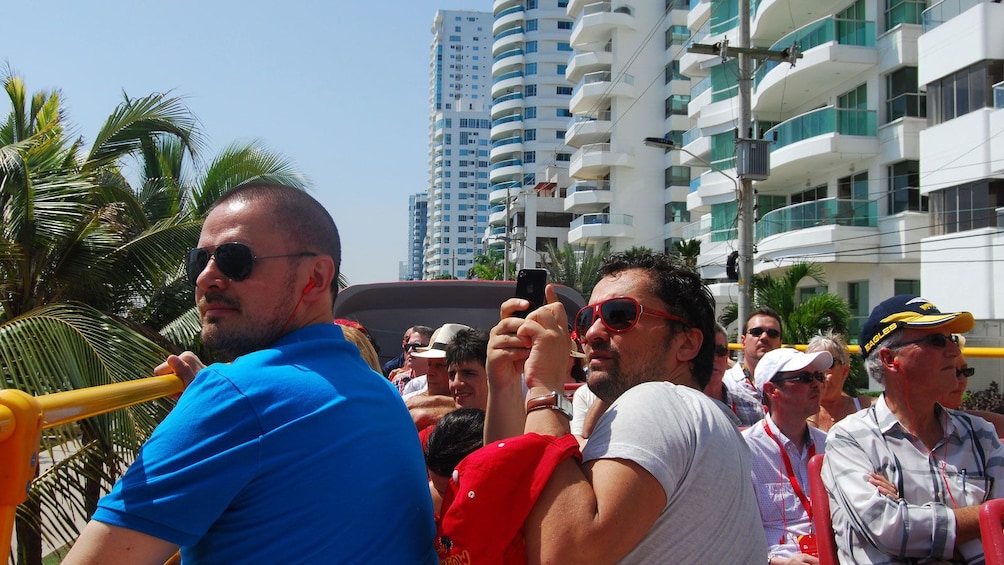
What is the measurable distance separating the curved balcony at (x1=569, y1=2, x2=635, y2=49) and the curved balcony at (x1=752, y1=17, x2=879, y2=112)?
2921 cm

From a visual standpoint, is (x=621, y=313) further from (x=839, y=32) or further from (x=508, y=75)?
(x=508, y=75)

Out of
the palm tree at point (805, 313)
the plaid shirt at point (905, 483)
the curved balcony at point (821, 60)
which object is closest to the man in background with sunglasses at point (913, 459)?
the plaid shirt at point (905, 483)

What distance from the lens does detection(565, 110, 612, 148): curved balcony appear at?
194ft

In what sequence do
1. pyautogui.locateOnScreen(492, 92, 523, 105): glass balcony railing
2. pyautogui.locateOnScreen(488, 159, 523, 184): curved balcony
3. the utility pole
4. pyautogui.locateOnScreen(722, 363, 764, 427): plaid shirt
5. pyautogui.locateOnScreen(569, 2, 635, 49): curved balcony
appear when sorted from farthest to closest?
pyautogui.locateOnScreen(492, 92, 523, 105): glass balcony railing, pyautogui.locateOnScreen(488, 159, 523, 184): curved balcony, pyautogui.locateOnScreen(569, 2, 635, 49): curved balcony, the utility pole, pyautogui.locateOnScreen(722, 363, 764, 427): plaid shirt

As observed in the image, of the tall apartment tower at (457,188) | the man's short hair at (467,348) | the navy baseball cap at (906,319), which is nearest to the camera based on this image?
the navy baseball cap at (906,319)

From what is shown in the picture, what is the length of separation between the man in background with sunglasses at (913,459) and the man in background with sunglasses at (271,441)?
1.89m

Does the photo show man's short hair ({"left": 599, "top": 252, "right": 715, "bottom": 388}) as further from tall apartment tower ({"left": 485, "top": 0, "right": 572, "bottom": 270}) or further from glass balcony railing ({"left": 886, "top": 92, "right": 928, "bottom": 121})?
tall apartment tower ({"left": 485, "top": 0, "right": 572, "bottom": 270})

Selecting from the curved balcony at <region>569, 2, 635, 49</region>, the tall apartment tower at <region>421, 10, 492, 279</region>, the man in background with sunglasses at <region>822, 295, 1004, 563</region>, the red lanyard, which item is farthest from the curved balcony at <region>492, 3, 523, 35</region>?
the man in background with sunglasses at <region>822, 295, 1004, 563</region>

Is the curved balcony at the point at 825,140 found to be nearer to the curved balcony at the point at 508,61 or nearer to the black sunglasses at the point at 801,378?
the black sunglasses at the point at 801,378

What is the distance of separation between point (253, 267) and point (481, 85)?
631 feet

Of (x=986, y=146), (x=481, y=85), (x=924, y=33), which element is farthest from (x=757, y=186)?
(x=481, y=85)

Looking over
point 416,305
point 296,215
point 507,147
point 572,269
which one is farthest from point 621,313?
point 507,147

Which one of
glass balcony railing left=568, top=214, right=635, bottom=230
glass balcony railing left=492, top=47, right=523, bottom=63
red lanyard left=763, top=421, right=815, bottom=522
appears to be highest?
glass balcony railing left=492, top=47, right=523, bottom=63

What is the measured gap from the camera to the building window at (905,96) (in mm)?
25797
